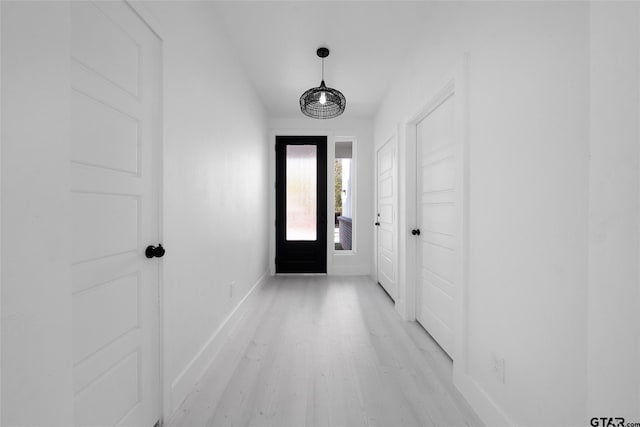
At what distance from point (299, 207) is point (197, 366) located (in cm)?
288

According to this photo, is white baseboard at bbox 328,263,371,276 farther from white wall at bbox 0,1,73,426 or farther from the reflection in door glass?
white wall at bbox 0,1,73,426

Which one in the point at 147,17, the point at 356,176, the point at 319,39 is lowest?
the point at 356,176

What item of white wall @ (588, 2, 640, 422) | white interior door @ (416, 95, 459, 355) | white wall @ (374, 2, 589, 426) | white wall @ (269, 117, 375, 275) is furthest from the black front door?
white wall @ (588, 2, 640, 422)

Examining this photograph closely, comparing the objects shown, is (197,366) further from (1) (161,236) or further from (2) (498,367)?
(2) (498,367)

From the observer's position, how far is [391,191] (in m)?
3.21

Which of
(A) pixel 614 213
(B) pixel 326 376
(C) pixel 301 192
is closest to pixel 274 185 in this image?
(C) pixel 301 192

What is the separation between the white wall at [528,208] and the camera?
0.90 metres

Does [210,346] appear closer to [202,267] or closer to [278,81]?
[202,267]

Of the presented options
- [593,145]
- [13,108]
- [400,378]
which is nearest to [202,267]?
[13,108]

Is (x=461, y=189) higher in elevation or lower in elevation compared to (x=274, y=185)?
lower

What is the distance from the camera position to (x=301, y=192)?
4320 mm

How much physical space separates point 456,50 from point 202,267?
2170 mm

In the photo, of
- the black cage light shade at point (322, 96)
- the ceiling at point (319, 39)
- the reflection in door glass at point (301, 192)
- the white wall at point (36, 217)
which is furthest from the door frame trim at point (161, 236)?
the reflection in door glass at point (301, 192)

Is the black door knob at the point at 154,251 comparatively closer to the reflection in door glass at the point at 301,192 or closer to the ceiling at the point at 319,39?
the ceiling at the point at 319,39
